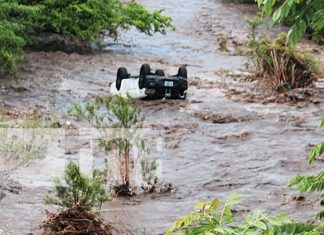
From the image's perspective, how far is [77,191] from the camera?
20.4 feet

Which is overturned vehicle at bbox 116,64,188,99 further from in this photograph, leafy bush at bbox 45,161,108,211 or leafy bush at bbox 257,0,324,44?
leafy bush at bbox 257,0,324,44

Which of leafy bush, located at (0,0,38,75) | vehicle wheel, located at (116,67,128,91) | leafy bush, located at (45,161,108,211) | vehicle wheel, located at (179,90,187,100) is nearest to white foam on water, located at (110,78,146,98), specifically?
vehicle wheel, located at (116,67,128,91)

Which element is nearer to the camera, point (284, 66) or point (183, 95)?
point (183, 95)

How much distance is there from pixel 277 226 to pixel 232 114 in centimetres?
939

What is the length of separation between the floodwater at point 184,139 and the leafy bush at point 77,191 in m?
0.44

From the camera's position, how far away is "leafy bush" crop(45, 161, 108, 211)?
616 cm

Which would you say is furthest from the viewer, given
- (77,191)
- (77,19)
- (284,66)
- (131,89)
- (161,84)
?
(77,19)

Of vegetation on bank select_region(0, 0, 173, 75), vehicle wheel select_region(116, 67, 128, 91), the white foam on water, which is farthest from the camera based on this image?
vegetation on bank select_region(0, 0, 173, 75)

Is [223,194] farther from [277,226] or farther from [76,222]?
[277,226]

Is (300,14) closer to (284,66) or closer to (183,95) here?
(183,95)

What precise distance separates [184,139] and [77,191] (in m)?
4.11

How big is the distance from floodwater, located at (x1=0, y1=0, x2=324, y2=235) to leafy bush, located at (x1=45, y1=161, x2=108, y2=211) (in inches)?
17.4

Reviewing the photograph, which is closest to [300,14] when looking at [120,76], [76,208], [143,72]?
[76,208]

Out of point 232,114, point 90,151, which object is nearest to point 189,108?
point 232,114
